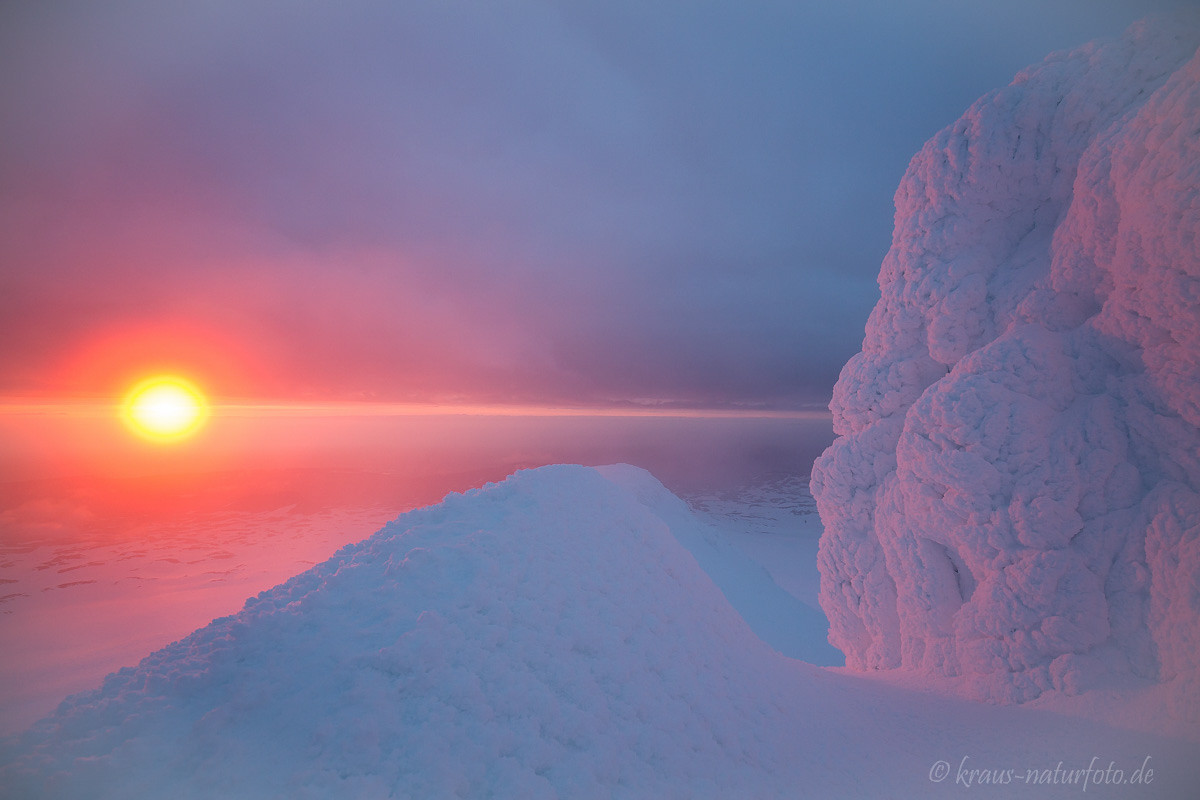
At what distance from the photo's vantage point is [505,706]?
4.11m

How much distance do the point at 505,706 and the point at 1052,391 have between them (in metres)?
8.34

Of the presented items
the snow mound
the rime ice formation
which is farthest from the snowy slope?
the rime ice formation

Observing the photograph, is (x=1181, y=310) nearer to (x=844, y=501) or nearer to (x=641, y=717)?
(x=844, y=501)

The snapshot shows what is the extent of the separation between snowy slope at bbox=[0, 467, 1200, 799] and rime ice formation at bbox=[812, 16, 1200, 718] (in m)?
1.30

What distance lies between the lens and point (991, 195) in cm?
785

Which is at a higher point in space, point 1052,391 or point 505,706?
point 1052,391

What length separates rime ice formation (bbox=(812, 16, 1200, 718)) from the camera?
5.30 metres

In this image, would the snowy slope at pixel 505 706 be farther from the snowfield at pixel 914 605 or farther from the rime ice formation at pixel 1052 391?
the rime ice formation at pixel 1052 391

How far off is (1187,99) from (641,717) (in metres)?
8.97

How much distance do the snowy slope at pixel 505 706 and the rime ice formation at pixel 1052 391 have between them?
1296mm

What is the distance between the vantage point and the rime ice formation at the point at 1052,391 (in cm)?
530

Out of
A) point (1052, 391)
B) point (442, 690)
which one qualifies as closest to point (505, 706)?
point (442, 690)

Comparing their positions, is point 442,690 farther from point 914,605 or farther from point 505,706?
point 914,605

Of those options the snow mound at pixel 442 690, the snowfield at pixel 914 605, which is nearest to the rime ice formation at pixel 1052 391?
the snowfield at pixel 914 605
